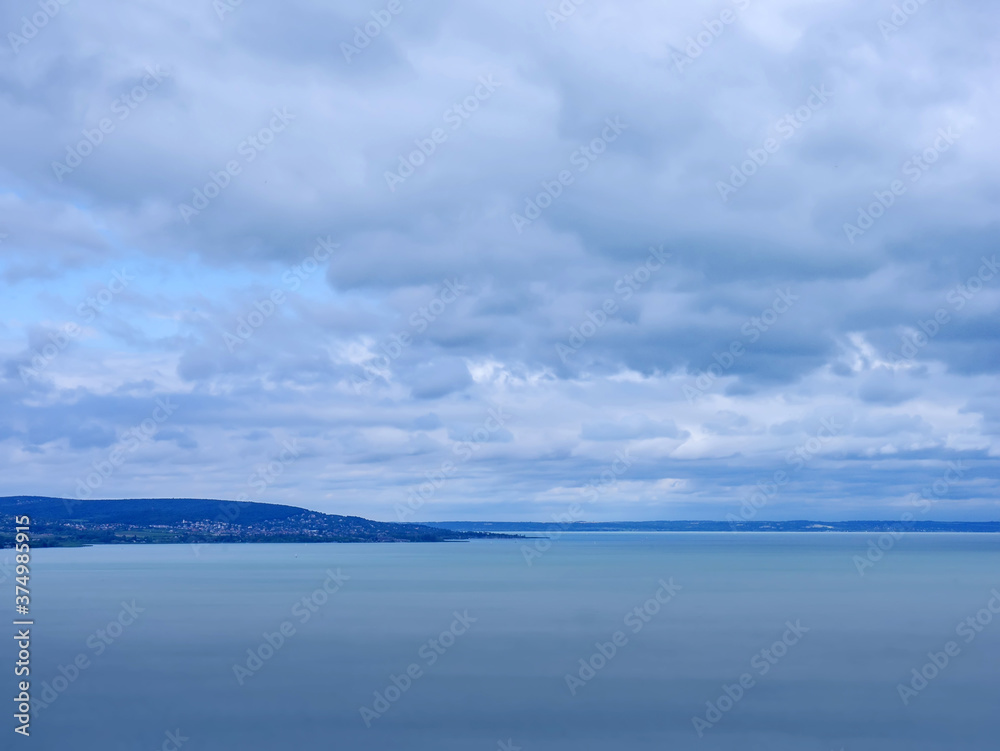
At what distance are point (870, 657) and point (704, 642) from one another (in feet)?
29.3

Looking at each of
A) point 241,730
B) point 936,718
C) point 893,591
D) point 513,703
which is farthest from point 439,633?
point 893,591

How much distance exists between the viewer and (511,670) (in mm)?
44219

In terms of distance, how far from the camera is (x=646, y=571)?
119 meters

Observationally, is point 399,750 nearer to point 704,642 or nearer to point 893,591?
point 704,642

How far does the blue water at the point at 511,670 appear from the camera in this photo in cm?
3362

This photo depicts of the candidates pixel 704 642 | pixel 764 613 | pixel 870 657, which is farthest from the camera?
pixel 764 613

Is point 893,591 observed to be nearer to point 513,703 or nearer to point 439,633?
point 439,633

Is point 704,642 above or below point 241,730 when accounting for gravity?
above

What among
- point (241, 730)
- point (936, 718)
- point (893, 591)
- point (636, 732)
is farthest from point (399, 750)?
point (893, 591)

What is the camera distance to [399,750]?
31.8 meters

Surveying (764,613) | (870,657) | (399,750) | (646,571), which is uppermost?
(646,571)

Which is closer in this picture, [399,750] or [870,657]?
[399,750]

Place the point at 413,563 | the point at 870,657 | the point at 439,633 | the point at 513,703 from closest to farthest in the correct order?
the point at 513,703 < the point at 870,657 < the point at 439,633 < the point at 413,563

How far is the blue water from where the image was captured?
1324 inches
